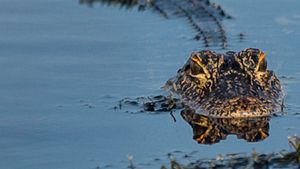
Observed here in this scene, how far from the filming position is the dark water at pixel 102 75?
34.2 ft

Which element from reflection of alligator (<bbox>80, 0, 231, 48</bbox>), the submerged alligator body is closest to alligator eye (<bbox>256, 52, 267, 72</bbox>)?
the submerged alligator body

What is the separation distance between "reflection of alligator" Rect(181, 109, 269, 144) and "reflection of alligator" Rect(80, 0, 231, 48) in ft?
10.7

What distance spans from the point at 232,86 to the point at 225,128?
662 mm

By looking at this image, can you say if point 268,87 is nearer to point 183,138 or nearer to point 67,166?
point 183,138

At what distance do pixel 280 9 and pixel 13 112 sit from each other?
498cm

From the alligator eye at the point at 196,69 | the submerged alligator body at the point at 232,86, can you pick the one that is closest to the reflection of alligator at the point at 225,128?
the submerged alligator body at the point at 232,86

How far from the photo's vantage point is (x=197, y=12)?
16.5m

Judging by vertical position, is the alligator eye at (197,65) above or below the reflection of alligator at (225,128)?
above

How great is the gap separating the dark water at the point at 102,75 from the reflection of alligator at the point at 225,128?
90mm

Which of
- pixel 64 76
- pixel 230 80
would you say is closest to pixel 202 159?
pixel 230 80

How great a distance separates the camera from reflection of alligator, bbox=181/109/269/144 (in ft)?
35.4

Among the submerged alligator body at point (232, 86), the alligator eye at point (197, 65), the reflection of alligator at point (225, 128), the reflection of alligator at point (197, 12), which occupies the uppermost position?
the reflection of alligator at point (197, 12)

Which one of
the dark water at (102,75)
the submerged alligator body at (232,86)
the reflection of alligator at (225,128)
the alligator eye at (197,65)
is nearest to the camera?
the dark water at (102,75)

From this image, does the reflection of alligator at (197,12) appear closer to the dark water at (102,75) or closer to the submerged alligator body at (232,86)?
the dark water at (102,75)
